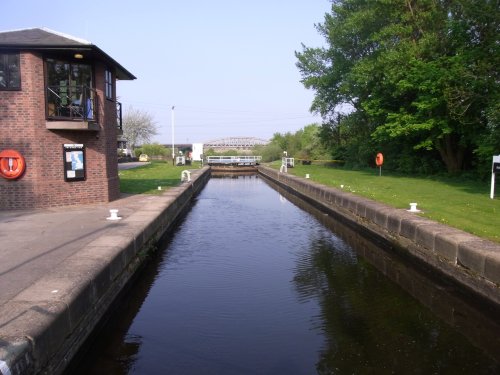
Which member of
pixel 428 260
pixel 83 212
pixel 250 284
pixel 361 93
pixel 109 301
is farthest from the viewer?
pixel 361 93

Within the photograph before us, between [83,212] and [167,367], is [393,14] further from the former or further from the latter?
[167,367]

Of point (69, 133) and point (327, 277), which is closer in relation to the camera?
point (327, 277)

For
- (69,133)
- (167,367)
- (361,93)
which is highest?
(361,93)

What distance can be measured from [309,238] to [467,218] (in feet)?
13.2

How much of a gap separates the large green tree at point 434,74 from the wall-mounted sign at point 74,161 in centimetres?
1359

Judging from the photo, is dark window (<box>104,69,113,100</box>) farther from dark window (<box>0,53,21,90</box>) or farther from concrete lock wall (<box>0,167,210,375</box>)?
concrete lock wall (<box>0,167,210,375</box>)

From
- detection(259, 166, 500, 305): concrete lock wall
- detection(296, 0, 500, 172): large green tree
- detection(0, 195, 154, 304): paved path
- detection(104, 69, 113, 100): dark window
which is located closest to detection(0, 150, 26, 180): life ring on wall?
detection(0, 195, 154, 304): paved path

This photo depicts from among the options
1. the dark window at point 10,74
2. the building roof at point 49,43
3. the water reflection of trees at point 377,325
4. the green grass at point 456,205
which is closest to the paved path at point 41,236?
the dark window at point 10,74

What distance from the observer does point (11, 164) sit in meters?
12.2

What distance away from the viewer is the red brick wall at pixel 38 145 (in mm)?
12164

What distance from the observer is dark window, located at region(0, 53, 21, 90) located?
12.1 m

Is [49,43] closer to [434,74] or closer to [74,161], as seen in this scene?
[74,161]

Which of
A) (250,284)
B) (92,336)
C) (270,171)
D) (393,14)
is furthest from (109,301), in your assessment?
(270,171)

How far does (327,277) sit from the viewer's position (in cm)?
865
